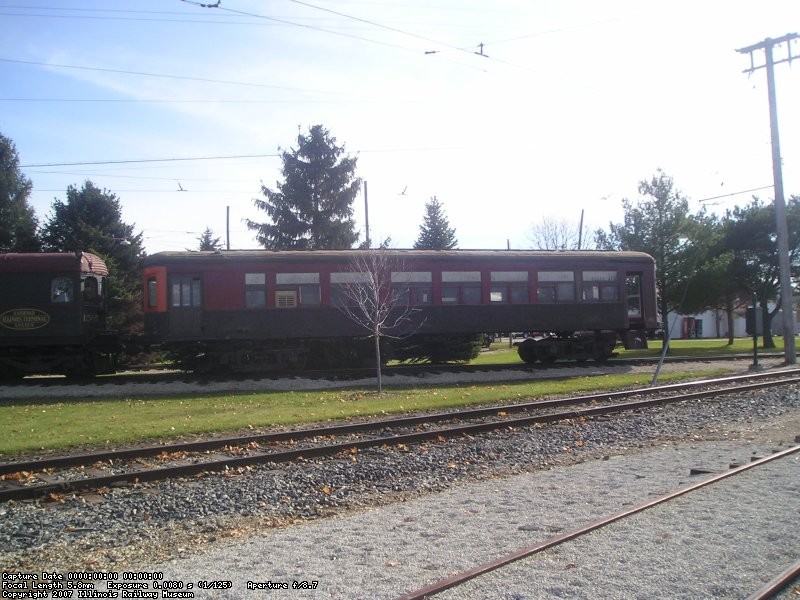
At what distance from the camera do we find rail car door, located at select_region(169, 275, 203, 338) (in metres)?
18.8

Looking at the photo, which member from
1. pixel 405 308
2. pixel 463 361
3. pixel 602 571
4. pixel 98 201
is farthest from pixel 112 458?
pixel 98 201

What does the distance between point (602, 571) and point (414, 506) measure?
262 centimetres

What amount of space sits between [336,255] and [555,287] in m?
6.95

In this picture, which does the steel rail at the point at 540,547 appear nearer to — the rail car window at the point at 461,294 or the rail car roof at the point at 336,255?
the rail car window at the point at 461,294

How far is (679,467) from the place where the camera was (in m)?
8.73

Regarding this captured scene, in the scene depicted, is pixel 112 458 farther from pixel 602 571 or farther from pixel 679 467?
pixel 679 467

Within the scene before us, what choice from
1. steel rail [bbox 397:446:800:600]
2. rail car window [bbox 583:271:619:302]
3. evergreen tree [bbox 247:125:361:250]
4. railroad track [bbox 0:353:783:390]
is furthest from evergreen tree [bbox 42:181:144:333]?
steel rail [bbox 397:446:800:600]

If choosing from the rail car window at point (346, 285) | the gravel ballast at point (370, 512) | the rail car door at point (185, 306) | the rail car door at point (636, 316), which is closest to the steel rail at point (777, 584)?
the gravel ballast at point (370, 512)

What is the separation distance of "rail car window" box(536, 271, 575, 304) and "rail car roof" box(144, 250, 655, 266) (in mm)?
507

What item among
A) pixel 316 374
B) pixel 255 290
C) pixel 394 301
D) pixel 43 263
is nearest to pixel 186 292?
pixel 255 290

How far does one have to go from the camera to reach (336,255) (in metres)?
20.0

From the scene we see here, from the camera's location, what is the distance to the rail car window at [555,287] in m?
21.7

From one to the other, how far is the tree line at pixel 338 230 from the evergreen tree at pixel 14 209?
0.16ft

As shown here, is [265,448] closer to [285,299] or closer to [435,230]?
[285,299]
